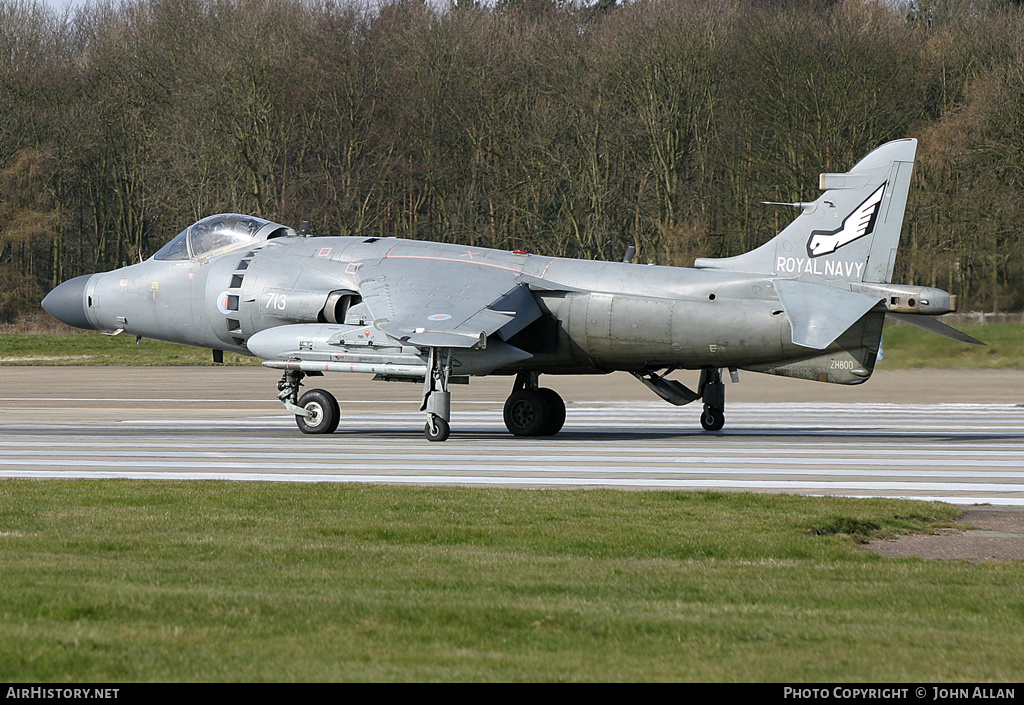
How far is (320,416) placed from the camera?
19.3m

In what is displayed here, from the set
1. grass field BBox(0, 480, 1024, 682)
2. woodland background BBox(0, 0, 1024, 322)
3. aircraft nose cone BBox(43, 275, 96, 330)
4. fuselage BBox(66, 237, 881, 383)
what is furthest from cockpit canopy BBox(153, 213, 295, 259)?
woodland background BBox(0, 0, 1024, 322)

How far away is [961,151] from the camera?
148 feet

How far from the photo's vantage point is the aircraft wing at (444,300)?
17.3m

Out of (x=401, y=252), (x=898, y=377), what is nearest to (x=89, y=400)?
(x=401, y=252)

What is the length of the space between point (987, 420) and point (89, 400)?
19985mm

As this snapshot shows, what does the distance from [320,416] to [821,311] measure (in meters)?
8.13

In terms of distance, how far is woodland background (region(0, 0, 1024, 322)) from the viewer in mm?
47500

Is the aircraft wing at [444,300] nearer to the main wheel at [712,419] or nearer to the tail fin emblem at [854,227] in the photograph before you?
the main wheel at [712,419]

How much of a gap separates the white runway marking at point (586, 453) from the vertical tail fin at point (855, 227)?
2652 millimetres

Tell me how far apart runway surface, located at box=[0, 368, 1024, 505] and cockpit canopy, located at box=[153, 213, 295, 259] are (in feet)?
10.3

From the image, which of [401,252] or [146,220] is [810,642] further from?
[146,220]

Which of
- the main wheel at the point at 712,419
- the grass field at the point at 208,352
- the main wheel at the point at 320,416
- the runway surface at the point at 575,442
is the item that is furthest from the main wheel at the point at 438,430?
the grass field at the point at 208,352

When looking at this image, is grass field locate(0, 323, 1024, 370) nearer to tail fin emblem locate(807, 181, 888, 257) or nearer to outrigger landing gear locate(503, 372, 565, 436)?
tail fin emblem locate(807, 181, 888, 257)

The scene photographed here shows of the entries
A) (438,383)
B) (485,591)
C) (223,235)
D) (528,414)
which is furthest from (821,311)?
(485,591)
